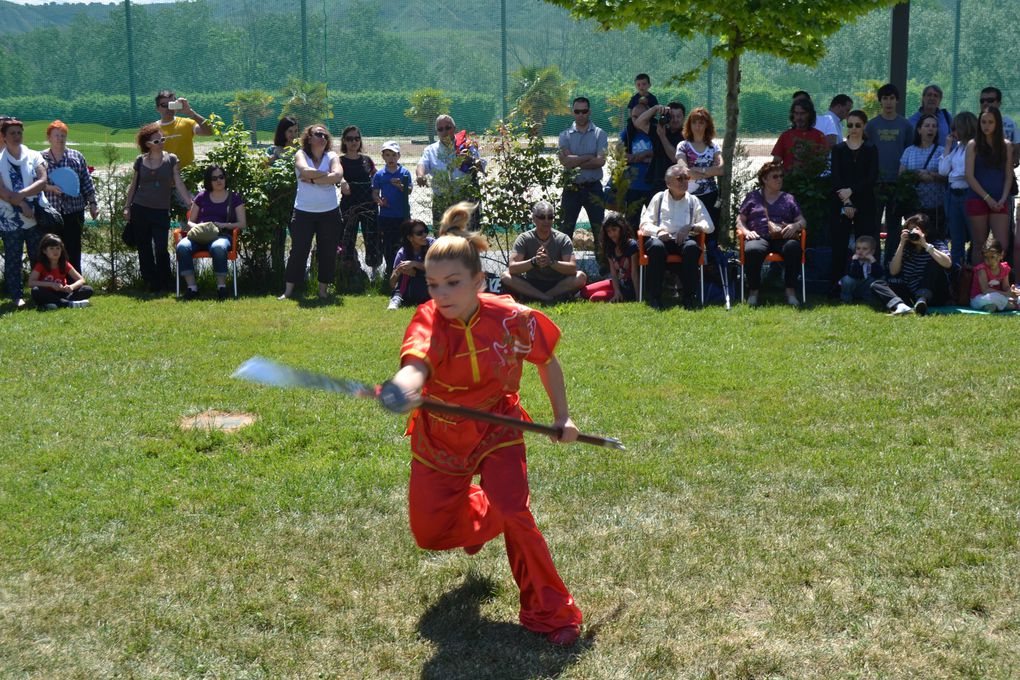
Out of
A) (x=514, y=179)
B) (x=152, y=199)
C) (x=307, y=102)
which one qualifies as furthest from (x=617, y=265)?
(x=307, y=102)

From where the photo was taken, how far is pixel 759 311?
36.1ft

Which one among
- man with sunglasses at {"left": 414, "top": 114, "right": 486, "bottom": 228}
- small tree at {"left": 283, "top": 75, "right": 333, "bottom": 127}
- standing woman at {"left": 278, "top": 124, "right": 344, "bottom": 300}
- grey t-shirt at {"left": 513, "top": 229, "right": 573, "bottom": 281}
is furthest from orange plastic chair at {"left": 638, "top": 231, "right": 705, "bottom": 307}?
small tree at {"left": 283, "top": 75, "right": 333, "bottom": 127}

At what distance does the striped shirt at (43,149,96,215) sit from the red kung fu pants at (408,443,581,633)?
847 cm

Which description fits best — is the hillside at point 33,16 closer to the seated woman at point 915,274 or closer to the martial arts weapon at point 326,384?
the seated woman at point 915,274

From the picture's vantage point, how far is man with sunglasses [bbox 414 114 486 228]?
1241cm

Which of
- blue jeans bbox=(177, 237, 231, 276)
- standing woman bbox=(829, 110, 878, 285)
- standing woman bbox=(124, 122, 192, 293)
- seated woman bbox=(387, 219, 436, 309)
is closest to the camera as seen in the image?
seated woman bbox=(387, 219, 436, 309)

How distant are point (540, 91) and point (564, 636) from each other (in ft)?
50.2

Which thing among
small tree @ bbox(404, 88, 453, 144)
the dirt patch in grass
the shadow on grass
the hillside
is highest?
the hillside

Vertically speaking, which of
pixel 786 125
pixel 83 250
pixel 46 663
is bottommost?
pixel 46 663

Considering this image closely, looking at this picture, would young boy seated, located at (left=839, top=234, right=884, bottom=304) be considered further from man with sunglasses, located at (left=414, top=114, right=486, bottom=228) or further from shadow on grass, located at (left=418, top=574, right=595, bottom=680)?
shadow on grass, located at (left=418, top=574, right=595, bottom=680)

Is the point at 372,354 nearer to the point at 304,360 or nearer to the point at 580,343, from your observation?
the point at 304,360

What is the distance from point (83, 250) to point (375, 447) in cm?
735

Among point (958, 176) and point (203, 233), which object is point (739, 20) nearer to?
point (958, 176)

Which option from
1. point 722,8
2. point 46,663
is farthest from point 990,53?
point 46,663
